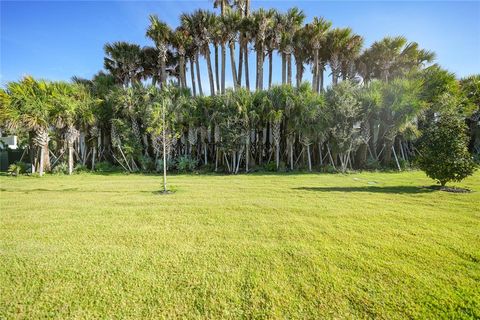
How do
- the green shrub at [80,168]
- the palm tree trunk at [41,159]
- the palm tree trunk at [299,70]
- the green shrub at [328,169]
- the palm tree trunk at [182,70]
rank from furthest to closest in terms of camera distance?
the palm tree trunk at [299,70], the palm tree trunk at [182,70], the green shrub at [80,168], the green shrub at [328,169], the palm tree trunk at [41,159]

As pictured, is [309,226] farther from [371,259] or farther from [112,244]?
[112,244]

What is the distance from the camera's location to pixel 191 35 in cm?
1753

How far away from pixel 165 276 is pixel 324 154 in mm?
13762

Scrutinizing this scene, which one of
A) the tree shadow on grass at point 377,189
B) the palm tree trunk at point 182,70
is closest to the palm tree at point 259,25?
the palm tree trunk at point 182,70

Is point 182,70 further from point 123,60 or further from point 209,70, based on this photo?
point 123,60

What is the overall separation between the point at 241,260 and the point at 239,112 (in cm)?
1054

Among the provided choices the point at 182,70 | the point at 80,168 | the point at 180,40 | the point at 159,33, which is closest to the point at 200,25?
the point at 180,40

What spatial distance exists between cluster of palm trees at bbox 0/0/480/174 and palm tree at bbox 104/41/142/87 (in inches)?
3.1

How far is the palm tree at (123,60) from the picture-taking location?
56.0ft

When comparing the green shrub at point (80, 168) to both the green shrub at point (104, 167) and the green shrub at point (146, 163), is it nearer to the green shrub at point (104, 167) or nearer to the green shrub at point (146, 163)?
the green shrub at point (104, 167)

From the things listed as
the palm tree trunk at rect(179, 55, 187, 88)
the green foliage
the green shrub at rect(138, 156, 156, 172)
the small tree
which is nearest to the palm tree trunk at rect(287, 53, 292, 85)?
the palm tree trunk at rect(179, 55, 187, 88)

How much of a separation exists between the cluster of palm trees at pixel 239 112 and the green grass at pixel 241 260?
24.4 ft

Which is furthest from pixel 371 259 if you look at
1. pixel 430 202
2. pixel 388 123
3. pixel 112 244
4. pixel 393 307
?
pixel 388 123

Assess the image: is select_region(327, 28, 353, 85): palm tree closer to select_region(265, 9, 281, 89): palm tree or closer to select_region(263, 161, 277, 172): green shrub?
select_region(265, 9, 281, 89): palm tree
